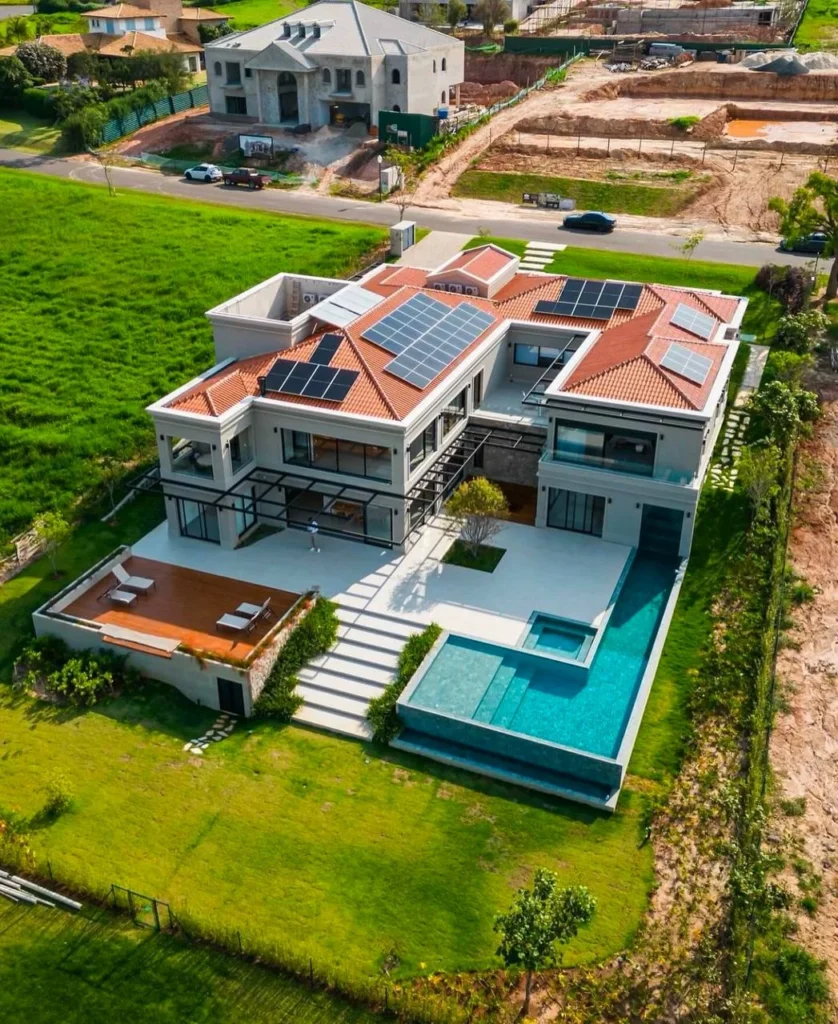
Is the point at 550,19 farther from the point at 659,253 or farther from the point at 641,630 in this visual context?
the point at 641,630

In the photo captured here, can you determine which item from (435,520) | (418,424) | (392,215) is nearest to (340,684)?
(435,520)

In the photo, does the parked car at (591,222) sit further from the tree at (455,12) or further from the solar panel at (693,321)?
the tree at (455,12)

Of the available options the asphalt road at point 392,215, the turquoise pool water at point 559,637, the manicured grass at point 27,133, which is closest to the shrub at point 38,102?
the manicured grass at point 27,133

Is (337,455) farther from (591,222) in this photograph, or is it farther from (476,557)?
(591,222)

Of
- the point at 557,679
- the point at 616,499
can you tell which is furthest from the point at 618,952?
the point at 616,499

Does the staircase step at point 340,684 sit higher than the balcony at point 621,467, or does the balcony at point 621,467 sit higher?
the balcony at point 621,467

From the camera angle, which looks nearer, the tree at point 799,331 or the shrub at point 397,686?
the shrub at point 397,686

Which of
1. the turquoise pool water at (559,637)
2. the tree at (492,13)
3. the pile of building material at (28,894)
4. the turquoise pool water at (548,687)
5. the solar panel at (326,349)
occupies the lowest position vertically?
the pile of building material at (28,894)

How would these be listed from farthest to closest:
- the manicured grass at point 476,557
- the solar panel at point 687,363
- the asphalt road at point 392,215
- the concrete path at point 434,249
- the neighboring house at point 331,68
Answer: the neighboring house at point 331,68 < the asphalt road at point 392,215 < the concrete path at point 434,249 < the solar panel at point 687,363 < the manicured grass at point 476,557
